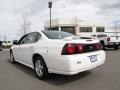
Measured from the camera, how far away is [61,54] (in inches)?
188

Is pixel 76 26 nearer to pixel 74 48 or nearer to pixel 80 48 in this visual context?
pixel 80 48

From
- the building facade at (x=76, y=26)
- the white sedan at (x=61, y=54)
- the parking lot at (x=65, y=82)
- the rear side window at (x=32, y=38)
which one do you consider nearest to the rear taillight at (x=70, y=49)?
the white sedan at (x=61, y=54)

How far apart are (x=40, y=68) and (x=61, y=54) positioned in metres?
1.20

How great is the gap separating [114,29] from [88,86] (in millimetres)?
63721

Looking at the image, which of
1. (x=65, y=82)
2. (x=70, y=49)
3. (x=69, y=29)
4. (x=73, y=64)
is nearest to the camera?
(x=73, y=64)

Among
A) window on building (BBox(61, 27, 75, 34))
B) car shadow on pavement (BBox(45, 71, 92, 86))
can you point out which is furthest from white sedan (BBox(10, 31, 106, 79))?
window on building (BBox(61, 27, 75, 34))

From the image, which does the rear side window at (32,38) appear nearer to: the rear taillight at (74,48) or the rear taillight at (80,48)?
the rear taillight at (74,48)

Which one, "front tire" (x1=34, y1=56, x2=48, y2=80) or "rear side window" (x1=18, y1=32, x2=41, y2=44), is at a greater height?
"rear side window" (x1=18, y1=32, x2=41, y2=44)

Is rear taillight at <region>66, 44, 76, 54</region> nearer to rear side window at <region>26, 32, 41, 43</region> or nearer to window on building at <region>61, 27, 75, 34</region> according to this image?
rear side window at <region>26, 32, 41, 43</region>

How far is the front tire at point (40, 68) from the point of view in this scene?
5.41m

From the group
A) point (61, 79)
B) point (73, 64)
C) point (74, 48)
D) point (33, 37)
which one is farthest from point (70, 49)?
point (33, 37)

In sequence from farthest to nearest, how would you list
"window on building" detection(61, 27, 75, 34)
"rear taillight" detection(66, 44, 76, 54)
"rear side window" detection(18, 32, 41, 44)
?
"window on building" detection(61, 27, 75, 34) → "rear side window" detection(18, 32, 41, 44) → "rear taillight" detection(66, 44, 76, 54)

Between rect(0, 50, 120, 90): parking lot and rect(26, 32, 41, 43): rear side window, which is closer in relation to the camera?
rect(0, 50, 120, 90): parking lot

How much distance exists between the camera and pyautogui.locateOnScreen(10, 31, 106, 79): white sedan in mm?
4703
